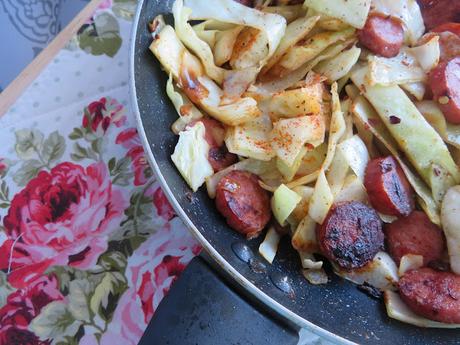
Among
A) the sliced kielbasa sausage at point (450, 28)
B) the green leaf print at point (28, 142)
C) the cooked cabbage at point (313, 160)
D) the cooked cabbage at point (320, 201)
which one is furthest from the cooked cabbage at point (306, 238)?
the green leaf print at point (28, 142)

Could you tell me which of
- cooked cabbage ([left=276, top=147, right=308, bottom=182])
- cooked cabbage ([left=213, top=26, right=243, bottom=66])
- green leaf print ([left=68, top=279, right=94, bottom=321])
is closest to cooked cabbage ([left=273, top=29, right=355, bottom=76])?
cooked cabbage ([left=213, top=26, right=243, bottom=66])

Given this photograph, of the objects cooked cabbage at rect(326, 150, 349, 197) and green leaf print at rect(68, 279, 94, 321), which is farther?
green leaf print at rect(68, 279, 94, 321)

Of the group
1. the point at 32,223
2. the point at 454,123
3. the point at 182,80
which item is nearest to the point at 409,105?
the point at 454,123

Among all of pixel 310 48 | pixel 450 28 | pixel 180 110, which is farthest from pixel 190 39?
pixel 450 28

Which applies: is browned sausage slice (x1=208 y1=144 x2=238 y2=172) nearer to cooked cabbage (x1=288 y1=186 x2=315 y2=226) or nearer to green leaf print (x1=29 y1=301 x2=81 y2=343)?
cooked cabbage (x1=288 y1=186 x2=315 y2=226)

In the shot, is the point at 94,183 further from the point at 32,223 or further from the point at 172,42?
the point at 172,42

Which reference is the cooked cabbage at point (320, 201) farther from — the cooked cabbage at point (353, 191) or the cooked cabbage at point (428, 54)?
the cooked cabbage at point (428, 54)
